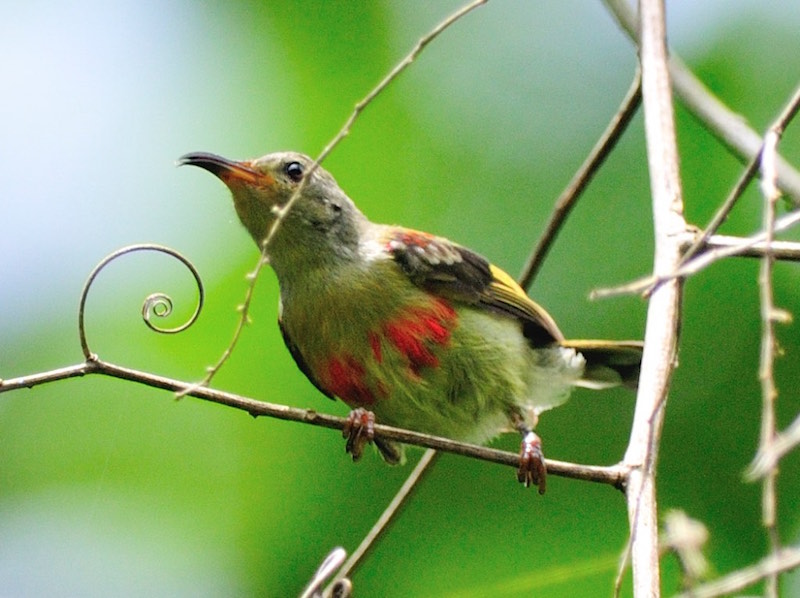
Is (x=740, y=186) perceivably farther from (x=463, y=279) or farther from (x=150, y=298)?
(x=463, y=279)

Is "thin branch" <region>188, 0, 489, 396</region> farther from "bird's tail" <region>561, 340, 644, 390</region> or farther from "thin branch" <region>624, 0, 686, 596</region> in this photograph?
"bird's tail" <region>561, 340, 644, 390</region>

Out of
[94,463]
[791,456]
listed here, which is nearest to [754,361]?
[791,456]

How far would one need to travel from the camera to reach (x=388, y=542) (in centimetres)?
436

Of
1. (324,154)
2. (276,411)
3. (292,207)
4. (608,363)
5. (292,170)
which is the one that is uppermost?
(608,363)

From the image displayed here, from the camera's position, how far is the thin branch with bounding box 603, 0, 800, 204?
112 inches

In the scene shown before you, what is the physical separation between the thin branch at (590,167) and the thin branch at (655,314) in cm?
29

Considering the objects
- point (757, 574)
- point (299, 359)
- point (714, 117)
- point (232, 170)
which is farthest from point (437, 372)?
point (757, 574)

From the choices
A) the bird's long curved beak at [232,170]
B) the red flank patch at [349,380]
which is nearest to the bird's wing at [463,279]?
the red flank patch at [349,380]

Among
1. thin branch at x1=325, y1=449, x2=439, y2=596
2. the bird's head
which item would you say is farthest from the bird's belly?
thin branch at x1=325, y1=449, x2=439, y2=596

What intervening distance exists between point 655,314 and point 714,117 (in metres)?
0.94

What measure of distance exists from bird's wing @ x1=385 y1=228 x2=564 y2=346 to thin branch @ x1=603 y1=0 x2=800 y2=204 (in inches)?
42.2

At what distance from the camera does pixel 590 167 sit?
3.31m

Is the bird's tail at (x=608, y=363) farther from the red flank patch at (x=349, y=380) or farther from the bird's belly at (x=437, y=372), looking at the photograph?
the red flank patch at (x=349, y=380)

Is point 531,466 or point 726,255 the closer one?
point 726,255
